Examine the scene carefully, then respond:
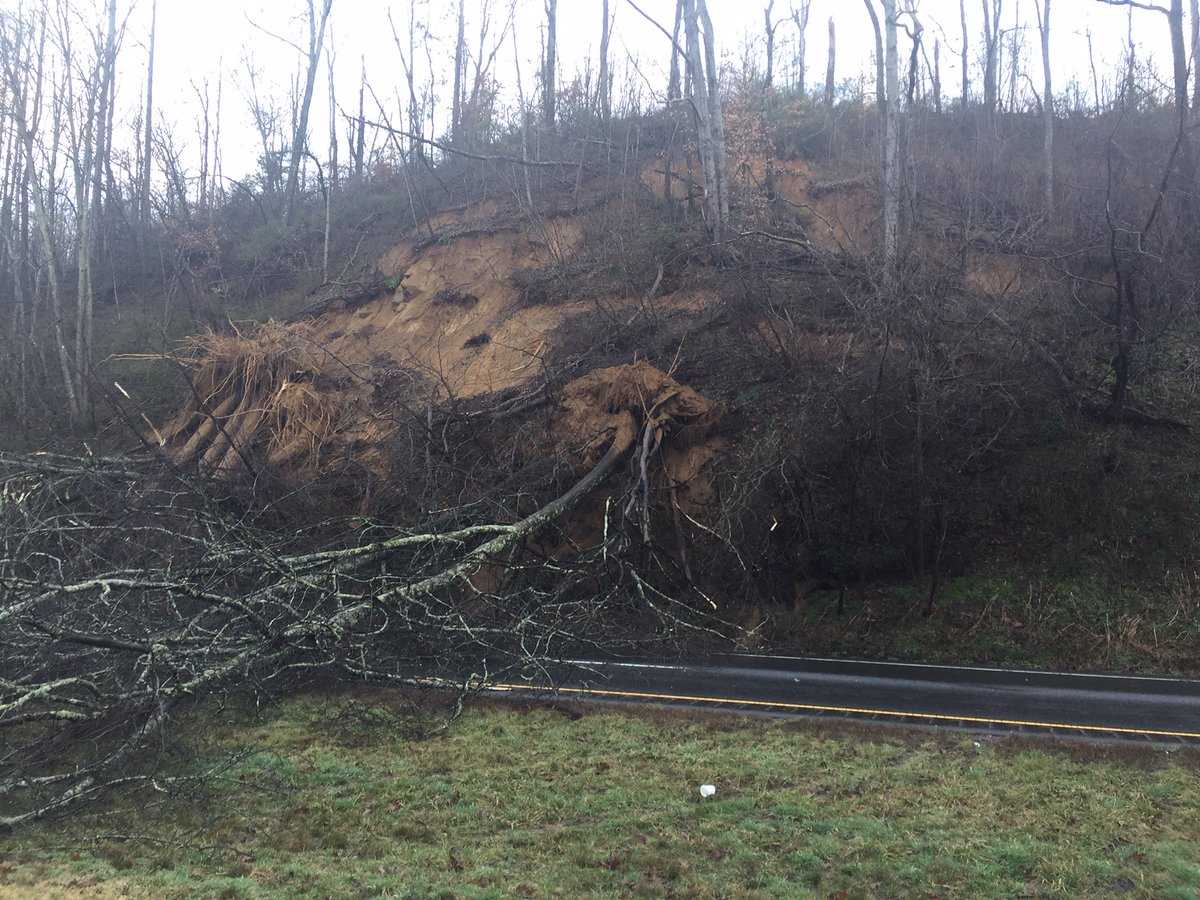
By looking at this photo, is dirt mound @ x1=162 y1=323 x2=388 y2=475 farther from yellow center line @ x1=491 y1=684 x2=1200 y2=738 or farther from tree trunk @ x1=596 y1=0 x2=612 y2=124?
tree trunk @ x1=596 y1=0 x2=612 y2=124

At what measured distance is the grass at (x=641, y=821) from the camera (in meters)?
6.11

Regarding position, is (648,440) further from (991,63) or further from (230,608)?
(991,63)

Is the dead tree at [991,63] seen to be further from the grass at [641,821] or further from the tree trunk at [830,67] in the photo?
the grass at [641,821]

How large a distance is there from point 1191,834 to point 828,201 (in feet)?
69.7

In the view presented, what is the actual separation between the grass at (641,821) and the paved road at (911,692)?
2.77 feet

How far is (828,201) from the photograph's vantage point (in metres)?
25.6

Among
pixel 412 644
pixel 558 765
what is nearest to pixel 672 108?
pixel 412 644

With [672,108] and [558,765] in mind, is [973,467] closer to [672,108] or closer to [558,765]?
[558,765]

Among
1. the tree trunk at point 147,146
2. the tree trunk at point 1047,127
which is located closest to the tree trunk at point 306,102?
the tree trunk at point 147,146

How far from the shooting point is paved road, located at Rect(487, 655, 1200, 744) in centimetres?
941

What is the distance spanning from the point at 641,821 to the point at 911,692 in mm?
4907

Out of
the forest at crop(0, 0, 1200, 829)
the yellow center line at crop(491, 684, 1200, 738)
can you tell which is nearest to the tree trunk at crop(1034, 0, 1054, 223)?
the forest at crop(0, 0, 1200, 829)

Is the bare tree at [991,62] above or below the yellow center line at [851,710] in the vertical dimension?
above

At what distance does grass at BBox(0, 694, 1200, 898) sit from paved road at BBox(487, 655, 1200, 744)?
846 mm
